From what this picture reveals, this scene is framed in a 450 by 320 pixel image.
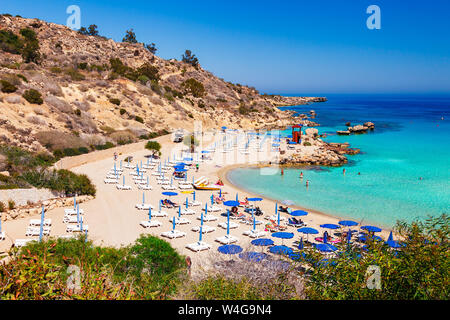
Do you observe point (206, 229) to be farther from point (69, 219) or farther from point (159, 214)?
point (69, 219)

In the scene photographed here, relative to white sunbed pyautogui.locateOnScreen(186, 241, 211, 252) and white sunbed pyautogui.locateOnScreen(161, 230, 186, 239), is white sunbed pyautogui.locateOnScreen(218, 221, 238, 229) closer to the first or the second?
white sunbed pyautogui.locateOnScreen(161, 230, 186, 239)

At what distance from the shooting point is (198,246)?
45.5 feet

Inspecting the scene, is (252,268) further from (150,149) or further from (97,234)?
(150,149)

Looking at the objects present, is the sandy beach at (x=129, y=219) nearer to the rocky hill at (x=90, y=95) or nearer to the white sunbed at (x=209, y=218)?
the white sunbed at (x=209, y=218)

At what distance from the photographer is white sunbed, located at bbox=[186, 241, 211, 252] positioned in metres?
13.7

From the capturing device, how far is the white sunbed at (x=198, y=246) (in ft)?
45.0

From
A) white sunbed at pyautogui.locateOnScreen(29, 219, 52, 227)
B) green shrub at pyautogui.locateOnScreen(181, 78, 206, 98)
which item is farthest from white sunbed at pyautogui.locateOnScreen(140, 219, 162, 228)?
green shrub at pyautogui.locateOnScreen(181, 78, 206, 98)

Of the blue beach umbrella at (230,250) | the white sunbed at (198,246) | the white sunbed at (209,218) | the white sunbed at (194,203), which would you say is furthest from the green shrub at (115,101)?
the blue beach umbrella at (230,250)

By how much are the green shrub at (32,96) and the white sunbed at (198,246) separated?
29554 mm

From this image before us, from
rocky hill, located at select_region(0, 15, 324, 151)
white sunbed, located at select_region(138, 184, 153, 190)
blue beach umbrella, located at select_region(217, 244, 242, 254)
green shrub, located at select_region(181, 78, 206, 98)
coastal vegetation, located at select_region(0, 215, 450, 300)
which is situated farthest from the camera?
green shrub, located at select_region(181, 78, 206, 98)

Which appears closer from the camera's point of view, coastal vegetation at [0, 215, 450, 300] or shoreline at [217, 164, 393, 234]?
coastal vegetation at [0, 215, 450, 300]

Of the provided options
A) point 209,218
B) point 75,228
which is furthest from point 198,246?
point 75,228

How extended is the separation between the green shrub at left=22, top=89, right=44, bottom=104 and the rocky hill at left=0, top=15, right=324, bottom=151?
0.31 ft

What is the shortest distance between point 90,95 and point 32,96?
371 inches
